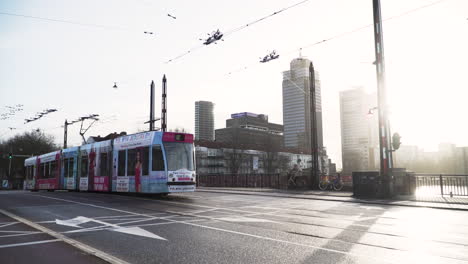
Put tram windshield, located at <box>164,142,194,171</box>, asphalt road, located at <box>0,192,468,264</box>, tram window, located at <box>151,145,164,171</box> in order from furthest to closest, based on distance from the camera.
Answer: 1. tram windshield, located at <box>164,142,194,171</box>
2. tram window, located at <box>151,145,164,171</box>
3. asphalt road, located at <box>0,192,468,264</box>

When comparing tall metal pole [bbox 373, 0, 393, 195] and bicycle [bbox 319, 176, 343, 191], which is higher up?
tall metal pole [bbox 373, 0, 393, 195]

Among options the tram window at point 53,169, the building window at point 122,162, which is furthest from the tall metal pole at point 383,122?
the tram window at point 53,169

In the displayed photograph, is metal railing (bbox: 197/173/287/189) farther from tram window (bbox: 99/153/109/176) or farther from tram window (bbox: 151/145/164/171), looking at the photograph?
tram window (bbox: 151/145/164/171)

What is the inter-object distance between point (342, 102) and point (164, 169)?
1121 inches

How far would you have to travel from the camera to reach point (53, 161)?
27.9 m

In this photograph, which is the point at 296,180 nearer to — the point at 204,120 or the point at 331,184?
the point at 331,184

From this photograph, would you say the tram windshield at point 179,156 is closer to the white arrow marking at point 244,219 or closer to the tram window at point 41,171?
the white arrow marking at point 244,219

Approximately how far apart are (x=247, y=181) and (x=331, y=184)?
41.3ft

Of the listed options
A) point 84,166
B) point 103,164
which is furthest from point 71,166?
point 103,164

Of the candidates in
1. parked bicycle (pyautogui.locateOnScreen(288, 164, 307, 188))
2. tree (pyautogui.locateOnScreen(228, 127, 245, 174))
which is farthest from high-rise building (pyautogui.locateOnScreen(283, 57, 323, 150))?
tree (pyautogui.locateOnScreen(228, 127, 245, 174))

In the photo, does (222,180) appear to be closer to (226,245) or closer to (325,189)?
(325,189)

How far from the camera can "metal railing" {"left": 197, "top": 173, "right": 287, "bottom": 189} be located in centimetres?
2964

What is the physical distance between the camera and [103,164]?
20906mm

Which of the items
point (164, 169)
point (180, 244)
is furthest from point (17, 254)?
point (164, 169)
